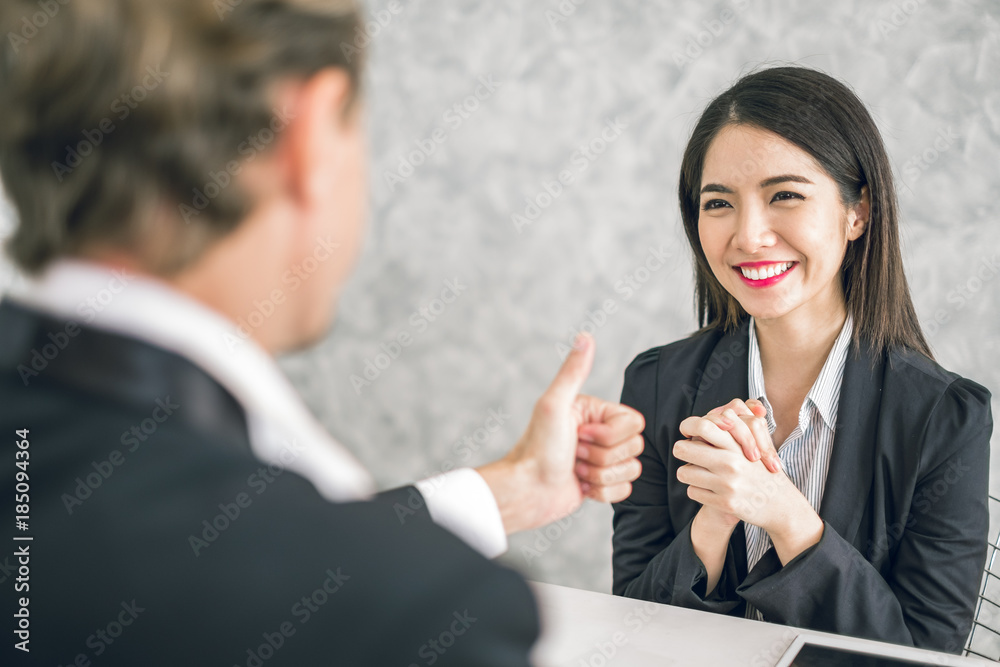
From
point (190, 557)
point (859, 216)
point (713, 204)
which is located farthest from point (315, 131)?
point (859, 216)

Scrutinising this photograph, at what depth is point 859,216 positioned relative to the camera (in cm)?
144

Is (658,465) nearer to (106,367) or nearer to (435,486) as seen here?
(435,486)

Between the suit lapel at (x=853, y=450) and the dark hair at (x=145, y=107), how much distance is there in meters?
1.18

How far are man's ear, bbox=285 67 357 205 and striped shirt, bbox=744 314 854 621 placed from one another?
1.18 m

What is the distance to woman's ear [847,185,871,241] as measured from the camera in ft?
4.68

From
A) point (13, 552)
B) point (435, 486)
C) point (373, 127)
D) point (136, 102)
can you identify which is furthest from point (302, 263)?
point (373, 127)

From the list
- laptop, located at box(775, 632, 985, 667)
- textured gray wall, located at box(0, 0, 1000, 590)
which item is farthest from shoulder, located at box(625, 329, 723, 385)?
textured gray wall, located at box(0, 0, 1000, 590)

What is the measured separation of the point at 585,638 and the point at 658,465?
53cm

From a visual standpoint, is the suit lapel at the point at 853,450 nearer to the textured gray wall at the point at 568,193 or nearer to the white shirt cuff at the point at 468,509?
the white shirt cuff at the point at 468,509

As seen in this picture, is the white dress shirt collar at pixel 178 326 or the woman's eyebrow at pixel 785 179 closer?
the white dress shirt collar at pixel 178 326

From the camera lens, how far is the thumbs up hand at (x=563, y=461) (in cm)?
97

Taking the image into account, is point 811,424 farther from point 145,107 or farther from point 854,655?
point 145,107

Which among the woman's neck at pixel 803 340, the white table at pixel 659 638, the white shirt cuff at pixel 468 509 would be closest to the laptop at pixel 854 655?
the white table at pixel 659 638

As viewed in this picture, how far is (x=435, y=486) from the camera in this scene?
833mm
